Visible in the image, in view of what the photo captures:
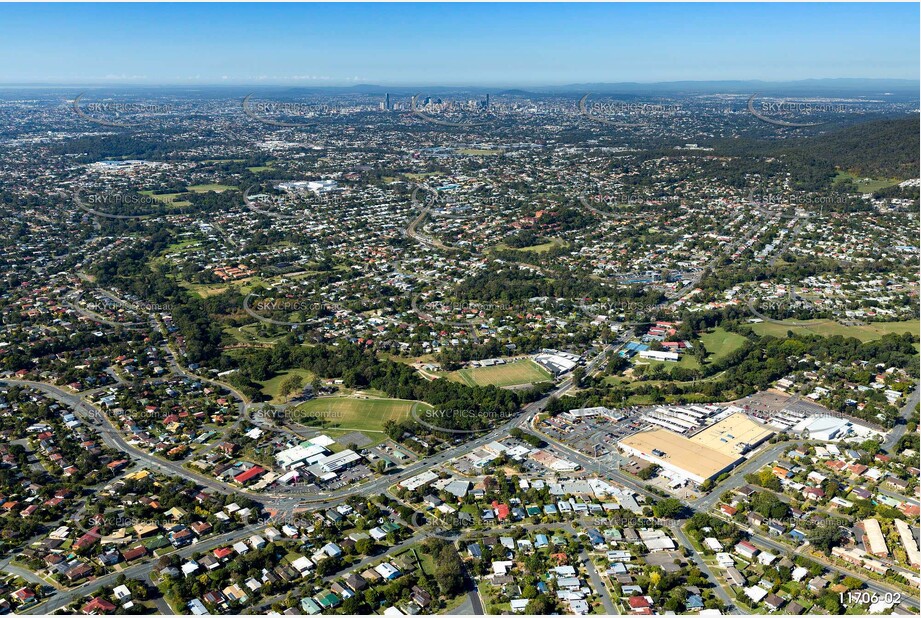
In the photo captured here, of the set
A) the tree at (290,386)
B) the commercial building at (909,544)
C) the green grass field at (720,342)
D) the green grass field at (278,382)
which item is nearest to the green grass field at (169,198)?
the green grass field at (278,382)

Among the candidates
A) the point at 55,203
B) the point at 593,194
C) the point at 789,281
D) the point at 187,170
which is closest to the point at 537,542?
the point at 789,281

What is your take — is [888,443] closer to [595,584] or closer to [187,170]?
[595,584]

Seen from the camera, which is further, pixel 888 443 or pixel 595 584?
pixel 888 443

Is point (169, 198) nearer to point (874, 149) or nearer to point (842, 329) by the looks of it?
point (842, 329)

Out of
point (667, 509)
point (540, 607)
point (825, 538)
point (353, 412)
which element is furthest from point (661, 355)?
point (540, 607)

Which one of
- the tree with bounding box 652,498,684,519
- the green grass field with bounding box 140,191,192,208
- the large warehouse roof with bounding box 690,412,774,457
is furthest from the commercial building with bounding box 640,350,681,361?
the green grass field with bounding box 140,191,192,208
